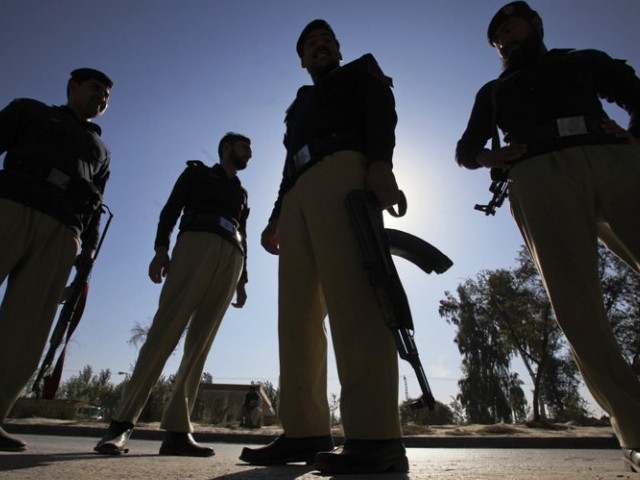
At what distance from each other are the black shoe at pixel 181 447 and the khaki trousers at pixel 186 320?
0.16 ft

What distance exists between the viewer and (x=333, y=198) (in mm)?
2240

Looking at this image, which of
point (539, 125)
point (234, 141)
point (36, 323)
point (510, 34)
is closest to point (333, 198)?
point (539, 125)

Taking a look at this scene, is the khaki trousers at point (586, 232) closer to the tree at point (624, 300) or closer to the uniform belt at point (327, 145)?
the uniform belt at point (327, 145)

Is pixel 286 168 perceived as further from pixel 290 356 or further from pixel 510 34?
pixel 510 34

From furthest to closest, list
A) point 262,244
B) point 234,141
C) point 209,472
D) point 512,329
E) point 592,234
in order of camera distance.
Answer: point 512,329, point 234,141, point 262,244, point 592,234, point 209,472

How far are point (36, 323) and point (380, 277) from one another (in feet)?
7.11

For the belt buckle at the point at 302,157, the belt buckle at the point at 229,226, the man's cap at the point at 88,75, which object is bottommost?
the belt buckle at the point at 302,157

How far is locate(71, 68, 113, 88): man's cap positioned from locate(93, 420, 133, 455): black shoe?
2.58m

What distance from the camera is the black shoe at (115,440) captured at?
284 cm

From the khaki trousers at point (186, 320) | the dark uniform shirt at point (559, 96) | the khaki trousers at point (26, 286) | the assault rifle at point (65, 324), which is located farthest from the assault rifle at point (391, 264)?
the assault rifle at point (65, 324)

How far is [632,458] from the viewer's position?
183cm

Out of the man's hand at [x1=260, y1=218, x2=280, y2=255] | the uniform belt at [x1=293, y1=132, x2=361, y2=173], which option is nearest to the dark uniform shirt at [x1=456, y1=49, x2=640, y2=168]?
the uniform belt at [x1=293, y1=132, x2=361, y2=173]

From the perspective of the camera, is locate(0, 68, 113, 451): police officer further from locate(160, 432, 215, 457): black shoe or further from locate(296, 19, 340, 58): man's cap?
locate(296, 19, 340, 58): man's cap

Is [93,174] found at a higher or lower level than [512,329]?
lower
